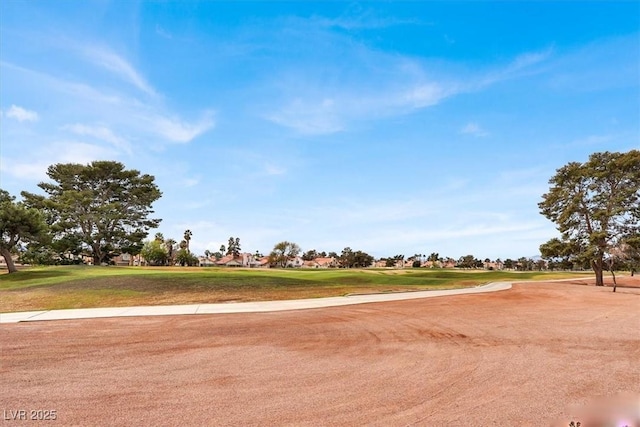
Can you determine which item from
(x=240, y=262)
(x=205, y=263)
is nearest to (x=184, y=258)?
(x=205, y=263)

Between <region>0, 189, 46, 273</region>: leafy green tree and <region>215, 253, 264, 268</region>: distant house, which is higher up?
<region>0, 189, 46, 273</region>: leafy green tree

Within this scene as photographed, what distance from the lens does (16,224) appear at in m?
34.3

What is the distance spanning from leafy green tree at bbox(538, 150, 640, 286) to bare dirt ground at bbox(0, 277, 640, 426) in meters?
28.9

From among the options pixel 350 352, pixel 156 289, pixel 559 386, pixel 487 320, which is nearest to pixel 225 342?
pixel 350 352

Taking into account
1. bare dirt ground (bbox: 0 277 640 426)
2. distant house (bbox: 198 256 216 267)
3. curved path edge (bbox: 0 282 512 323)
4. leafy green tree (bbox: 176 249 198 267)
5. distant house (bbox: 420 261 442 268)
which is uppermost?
leafy green tree (bbox: 176 249 198 267)

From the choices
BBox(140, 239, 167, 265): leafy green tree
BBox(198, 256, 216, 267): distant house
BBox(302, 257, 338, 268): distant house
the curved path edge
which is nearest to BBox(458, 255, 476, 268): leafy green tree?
BBox(302, 257, 338, 268): distant house

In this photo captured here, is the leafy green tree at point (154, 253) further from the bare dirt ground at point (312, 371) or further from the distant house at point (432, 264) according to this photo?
the distant house at point (432, 264)

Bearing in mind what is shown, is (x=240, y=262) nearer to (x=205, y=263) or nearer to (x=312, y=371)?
(x=205, y=263)

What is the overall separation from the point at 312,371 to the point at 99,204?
59005 millimetres

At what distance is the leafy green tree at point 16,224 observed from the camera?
33.6 m

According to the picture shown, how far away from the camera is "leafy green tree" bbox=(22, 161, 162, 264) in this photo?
167 feet

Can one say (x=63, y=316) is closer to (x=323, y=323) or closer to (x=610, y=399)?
(x=323, y=323)

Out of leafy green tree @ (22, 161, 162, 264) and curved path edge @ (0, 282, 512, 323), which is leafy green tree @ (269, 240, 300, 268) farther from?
curved path edge @ (0, 282, 512, 323)

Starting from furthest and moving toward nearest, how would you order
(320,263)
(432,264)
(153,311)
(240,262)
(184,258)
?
(432,264) → (320,263) → (240,262) → (184,258) → (153,311)
